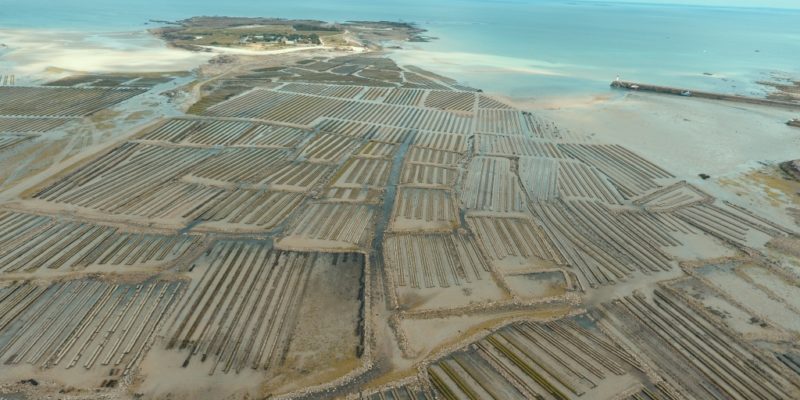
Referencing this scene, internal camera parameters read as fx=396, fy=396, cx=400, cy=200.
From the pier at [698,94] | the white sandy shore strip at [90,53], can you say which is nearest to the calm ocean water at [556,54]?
the pier at [698,94]

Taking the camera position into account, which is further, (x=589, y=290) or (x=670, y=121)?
(x=670, y=121)

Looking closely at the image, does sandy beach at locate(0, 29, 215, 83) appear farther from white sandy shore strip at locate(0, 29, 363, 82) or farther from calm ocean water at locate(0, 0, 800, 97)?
calm ocean water at locate(0, 0, 800, 97)

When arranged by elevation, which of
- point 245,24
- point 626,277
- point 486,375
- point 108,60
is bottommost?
point 486,375

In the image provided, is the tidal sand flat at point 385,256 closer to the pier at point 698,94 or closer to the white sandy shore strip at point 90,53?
the white sandy shore strip at point 90,53

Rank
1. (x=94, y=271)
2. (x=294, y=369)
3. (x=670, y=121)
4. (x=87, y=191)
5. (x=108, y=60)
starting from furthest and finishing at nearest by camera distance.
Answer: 1. (x=108, y=60)
2. (x=670, y=121)
3. (x=87, y=191)
4. (x=94, y=271)
5. (x=294, y=369)

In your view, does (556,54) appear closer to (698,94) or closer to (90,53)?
(698,94)

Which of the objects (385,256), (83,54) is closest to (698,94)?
(385,256)

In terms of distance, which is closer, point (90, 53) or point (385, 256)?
point (385, 256)

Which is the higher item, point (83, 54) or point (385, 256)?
point (83, 54)

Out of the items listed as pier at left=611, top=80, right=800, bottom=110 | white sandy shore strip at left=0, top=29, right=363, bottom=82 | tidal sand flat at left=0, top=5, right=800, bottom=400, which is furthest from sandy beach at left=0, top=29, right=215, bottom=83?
pier at left=611, top=80, right=800, bottom=110

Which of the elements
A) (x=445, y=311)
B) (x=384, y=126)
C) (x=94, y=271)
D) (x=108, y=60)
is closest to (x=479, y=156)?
(x=384, y=126)

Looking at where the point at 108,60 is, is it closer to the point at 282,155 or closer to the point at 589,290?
the point at 282,155
